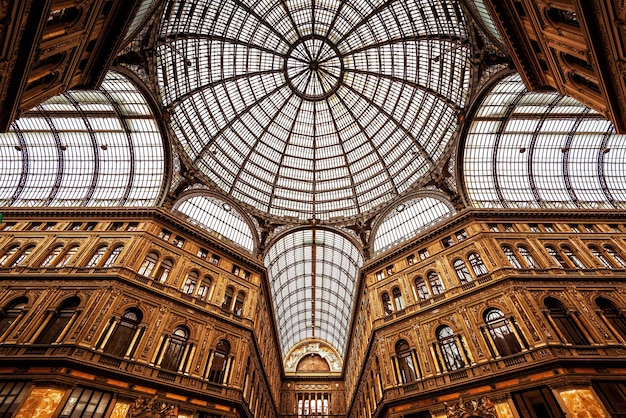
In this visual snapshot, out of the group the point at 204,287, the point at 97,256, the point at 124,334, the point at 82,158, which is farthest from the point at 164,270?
the point at 82,158

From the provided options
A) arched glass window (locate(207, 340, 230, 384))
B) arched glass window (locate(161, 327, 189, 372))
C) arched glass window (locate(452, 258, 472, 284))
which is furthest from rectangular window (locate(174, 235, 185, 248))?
arched glass window (locate(452, 258, 472, 284))

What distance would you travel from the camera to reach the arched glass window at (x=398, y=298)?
97.5 feet

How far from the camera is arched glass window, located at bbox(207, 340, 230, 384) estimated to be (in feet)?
80.4

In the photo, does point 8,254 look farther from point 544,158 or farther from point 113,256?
point 544,158

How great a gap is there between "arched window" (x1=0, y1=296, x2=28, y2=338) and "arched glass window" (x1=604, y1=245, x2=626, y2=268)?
47353mm

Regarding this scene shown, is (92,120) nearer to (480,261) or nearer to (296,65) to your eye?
(296,65)

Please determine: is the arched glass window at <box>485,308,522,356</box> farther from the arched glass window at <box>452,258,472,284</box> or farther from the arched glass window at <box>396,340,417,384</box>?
the arched glass window at <box>396,340,417,384</box>

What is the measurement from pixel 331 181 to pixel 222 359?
2795 cm

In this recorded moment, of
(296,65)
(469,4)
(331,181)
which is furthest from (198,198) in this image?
(469,4)

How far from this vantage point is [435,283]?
28672 millimetres

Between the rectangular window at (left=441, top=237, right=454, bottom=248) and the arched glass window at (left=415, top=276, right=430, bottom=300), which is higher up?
the rectangular window at (left=441, top=237, right=454, bottom=248)

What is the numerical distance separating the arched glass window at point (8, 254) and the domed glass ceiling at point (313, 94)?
1807 cm

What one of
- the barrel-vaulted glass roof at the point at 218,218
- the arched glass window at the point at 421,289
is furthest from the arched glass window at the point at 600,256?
the barrel-vaulted glass roof at the point at 218,218

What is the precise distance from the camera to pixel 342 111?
4522 cm
